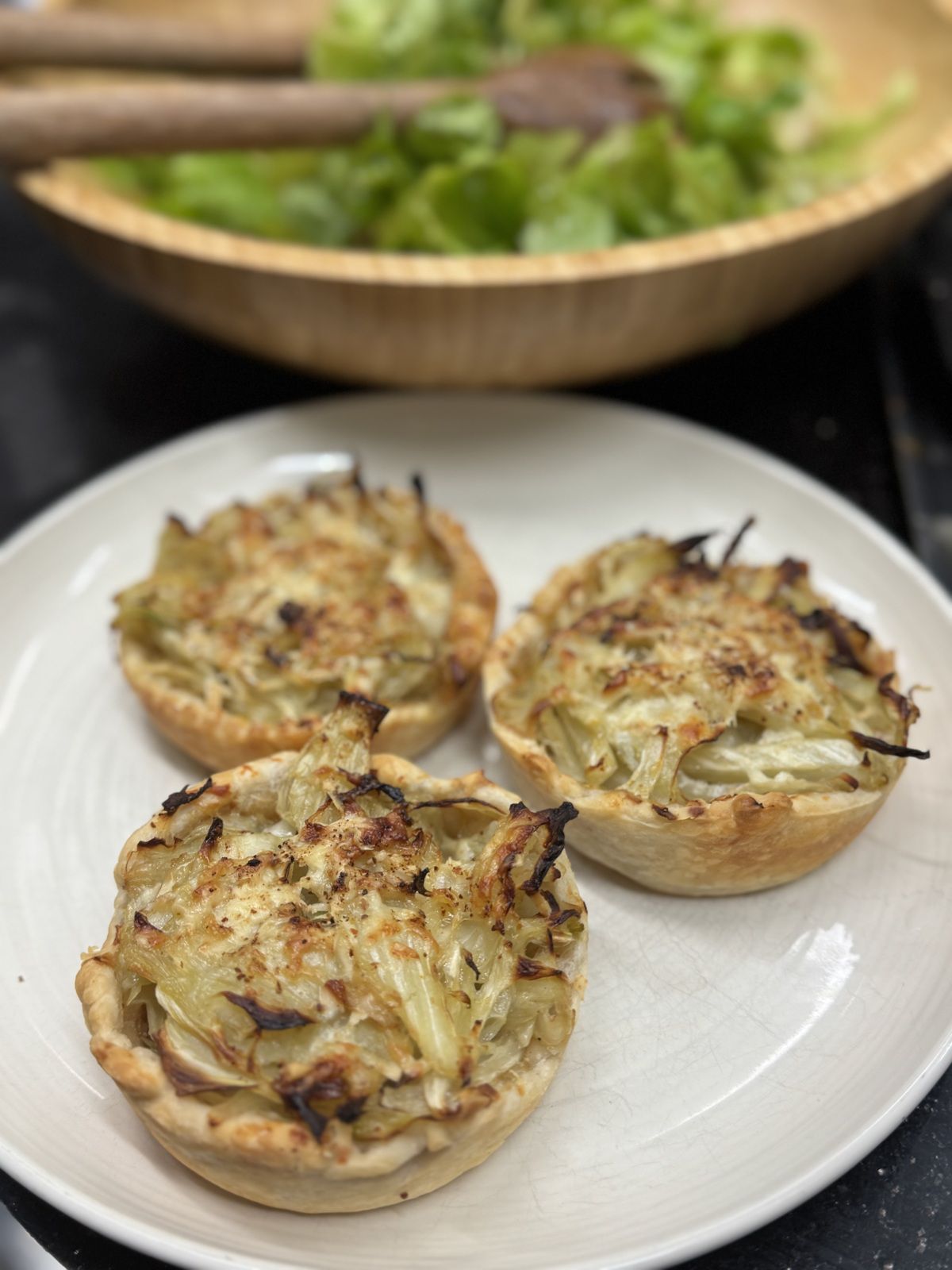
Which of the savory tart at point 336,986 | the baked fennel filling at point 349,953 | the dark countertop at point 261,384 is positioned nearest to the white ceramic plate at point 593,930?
the savory tart at point 336,986

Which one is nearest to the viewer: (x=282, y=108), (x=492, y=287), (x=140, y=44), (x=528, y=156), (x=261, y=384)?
(x=492, y=287)

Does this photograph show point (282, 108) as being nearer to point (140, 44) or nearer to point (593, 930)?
point (140, 44)

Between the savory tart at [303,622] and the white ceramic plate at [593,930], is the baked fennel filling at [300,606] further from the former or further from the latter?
the white ceramic plate at [593,930]

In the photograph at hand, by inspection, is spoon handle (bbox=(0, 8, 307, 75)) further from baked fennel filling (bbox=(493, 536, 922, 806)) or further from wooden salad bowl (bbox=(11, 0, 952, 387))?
baked fennel filling (bbox=(493, 536, 922, 806))

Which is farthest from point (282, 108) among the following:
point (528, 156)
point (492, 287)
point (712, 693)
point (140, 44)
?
point (712, 693)

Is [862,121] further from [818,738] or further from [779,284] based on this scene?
[818,738]

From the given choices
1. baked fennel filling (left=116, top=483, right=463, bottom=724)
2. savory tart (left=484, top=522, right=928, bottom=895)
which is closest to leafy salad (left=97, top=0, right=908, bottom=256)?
baked fennel filling (left=116, top=483, right=463, bottom=724)

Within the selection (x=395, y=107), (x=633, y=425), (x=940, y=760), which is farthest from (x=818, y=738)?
(x=395, y=107)
